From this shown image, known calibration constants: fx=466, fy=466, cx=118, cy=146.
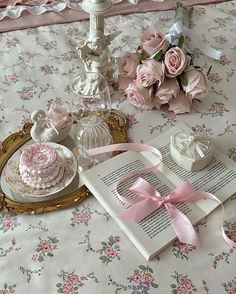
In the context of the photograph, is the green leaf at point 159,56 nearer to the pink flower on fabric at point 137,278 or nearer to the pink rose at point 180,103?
the pink rose at point 180,103

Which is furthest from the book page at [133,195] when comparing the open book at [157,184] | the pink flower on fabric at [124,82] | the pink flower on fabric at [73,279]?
the pink flower on fabric at [124,82]

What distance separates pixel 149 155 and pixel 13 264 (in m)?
0.34

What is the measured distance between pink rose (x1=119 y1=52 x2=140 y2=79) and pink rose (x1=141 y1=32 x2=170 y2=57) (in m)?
0.03

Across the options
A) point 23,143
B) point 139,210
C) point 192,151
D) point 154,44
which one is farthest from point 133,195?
point 154,44

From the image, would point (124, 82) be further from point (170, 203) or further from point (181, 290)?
point (181, 290)

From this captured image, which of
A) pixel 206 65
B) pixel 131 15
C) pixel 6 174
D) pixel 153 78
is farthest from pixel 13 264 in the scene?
pixel 131 15

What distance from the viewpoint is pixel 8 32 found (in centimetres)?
129

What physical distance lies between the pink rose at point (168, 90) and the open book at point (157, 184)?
0.34 feet

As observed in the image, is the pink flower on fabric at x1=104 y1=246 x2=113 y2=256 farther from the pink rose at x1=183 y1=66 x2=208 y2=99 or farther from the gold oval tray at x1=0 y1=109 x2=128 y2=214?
the pink rose at x1=183 y1=66 x2=208 y2=99

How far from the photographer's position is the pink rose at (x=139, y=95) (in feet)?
3.40

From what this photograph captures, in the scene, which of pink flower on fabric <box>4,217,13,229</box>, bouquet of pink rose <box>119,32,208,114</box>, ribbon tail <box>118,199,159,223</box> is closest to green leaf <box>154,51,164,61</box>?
bouquet of pink rose <box>119,32,208,114</box>

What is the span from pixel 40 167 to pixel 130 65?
1.17ft

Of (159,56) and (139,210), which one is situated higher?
(159,56)

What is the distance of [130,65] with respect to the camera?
3.51ft
